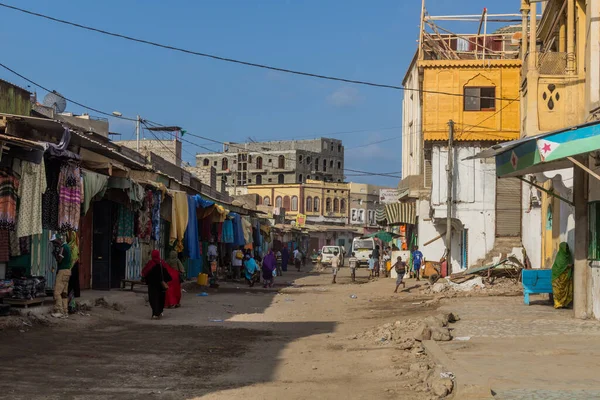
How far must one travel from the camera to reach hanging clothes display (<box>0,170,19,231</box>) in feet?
40.6

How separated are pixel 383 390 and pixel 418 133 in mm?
31929

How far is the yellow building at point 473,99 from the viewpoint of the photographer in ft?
114

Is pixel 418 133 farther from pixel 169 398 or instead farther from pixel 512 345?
pixel 169 398

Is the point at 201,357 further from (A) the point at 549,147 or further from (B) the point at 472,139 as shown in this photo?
(B) the point at 472,139

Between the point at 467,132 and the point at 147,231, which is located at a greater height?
the point at 467,132

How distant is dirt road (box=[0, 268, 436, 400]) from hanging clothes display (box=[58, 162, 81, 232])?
1.79 m

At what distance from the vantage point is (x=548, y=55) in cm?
1655

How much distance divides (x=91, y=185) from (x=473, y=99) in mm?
22698

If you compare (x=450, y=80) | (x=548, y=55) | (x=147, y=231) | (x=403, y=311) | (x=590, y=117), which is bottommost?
(x=403, y=311)

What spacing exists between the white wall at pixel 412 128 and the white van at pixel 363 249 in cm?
911

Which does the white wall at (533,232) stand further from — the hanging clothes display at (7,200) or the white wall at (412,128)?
the hanging clothes display at (7,200)

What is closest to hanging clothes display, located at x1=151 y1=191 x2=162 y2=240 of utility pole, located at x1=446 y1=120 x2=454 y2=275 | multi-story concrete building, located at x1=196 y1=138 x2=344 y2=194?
utility pole, located at x1=446 y1=120 x2=454 y2=275

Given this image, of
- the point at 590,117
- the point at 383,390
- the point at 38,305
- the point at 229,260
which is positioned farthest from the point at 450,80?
the point at 383,390

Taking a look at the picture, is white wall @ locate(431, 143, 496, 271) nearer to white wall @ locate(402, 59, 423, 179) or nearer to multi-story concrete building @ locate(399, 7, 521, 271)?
multi-story concrete building @ locate(399, 7, 521, 271)
